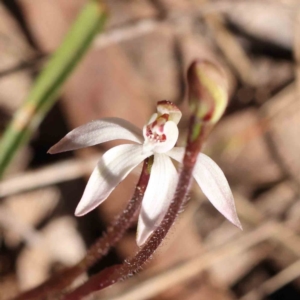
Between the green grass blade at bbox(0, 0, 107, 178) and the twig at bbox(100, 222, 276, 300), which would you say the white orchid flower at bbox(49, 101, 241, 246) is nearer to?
the green grass blade at bbox(0, 0, 107, 178)

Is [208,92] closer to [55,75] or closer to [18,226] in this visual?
[55,75]

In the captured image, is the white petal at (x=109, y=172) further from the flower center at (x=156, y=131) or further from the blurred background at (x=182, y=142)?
the blurred background at (x=182, y=142)

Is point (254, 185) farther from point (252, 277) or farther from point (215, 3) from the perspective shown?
point (215, 3)

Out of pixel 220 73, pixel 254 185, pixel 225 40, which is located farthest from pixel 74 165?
pixel 220 73

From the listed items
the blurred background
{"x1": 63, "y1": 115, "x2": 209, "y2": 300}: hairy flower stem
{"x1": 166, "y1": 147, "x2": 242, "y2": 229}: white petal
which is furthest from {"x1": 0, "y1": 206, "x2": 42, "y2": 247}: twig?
{"x1": 166, "y1": 147, "x2": 242, "y2": 229}: white petal

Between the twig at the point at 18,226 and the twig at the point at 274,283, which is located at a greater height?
the twig at the point at 18,226

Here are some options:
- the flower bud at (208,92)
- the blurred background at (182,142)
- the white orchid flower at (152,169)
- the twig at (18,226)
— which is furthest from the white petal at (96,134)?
the twig at (18,226)

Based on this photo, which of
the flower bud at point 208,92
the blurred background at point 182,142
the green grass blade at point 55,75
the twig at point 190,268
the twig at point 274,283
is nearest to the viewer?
the flower bud at point 208,92
